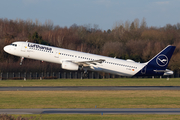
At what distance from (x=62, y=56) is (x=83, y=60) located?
3912 mm

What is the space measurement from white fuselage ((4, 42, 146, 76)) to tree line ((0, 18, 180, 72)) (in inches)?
870

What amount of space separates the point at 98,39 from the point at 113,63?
188 ft

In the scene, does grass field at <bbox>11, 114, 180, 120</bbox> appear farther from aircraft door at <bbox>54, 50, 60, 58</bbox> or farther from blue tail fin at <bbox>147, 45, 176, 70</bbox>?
blue tail fin at <bbox>147, 45, 176, 70</bbox>

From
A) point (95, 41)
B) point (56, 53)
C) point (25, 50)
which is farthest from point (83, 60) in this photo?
point (95, 41)

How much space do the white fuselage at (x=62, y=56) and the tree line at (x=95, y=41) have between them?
22.1 metres

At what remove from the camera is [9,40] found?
80.8 meters

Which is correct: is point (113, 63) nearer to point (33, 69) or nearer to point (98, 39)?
point (33, 69)

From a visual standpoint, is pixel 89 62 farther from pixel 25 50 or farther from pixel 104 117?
pixel 104 117

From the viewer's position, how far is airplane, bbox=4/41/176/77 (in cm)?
4744

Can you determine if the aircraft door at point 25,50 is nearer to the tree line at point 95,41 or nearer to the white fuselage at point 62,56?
the white fuselage at point 62,56

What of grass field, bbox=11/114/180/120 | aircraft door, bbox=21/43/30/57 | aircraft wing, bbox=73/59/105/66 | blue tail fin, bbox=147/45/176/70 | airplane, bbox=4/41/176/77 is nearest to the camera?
grass field, bbox=11/114/180/120

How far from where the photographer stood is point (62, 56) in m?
48.2

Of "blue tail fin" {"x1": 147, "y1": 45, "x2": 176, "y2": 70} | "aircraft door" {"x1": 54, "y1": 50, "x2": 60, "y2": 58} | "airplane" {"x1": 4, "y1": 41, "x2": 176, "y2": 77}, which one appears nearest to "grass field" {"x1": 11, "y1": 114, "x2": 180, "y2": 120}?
"airplane" {"x1": 4, "y1": 41, "x2": 176, "y2": 77}

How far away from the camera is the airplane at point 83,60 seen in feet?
156
